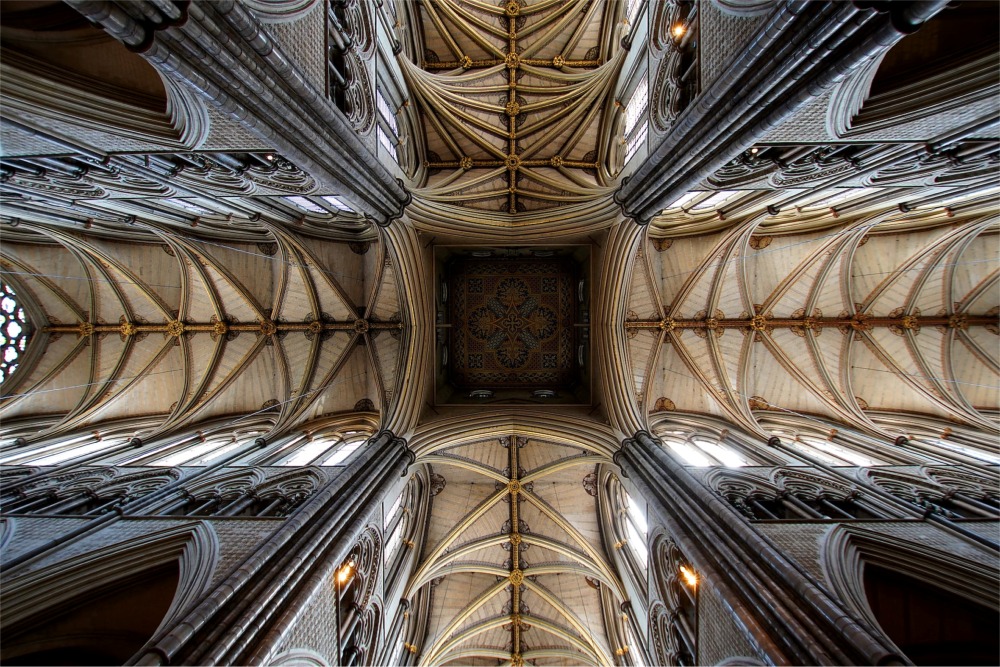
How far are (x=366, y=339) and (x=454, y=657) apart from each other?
10.9 metres

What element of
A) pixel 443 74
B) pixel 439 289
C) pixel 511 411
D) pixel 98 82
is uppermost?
pixel 443 74

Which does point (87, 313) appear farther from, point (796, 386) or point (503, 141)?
point (796, 386)

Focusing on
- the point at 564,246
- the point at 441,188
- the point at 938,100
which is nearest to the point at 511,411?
the point at 564,246

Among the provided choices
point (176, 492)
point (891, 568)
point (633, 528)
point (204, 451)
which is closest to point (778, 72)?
point (891, 568)

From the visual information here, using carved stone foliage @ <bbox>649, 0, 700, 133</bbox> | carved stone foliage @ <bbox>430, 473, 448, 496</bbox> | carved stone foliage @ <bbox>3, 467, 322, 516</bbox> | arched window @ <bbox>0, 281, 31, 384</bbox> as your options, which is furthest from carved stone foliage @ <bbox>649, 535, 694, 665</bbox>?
arched window @ <bbox>0, 281, 31, 384</bbox>

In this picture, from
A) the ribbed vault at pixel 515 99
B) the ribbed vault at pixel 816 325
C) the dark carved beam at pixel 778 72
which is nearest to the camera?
the dark carved beam at pixel 778 72

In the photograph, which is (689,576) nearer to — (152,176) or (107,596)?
(107,596)

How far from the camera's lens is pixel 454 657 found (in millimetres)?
13852

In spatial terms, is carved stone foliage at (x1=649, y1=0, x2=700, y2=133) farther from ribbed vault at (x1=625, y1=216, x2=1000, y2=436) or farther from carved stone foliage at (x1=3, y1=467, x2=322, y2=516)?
carved stone foliage at (x1=3, y1=467, x2=322, y2=516)

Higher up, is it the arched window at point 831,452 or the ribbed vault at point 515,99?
the ribbed vault at point 515,99

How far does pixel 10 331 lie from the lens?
14805 mm

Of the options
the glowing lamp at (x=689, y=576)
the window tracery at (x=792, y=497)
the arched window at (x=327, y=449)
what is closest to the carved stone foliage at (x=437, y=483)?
the arched window at (x=327, y=449)

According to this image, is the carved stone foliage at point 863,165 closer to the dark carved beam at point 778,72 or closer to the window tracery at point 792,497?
the dark carved beam at point 778,72

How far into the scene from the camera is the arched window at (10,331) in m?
14.5
